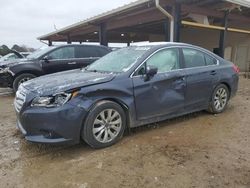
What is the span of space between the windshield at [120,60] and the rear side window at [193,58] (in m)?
0.86

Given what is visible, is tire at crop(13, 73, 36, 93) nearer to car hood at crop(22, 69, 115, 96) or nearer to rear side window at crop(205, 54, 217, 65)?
car hood at crop(22, 69, 115, 96)

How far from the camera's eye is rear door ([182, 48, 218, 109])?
4.94m

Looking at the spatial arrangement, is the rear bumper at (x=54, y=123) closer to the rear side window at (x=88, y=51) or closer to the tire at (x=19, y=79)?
the tire at (x=19, y=79)

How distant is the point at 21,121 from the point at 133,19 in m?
9.35

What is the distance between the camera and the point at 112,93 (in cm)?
392

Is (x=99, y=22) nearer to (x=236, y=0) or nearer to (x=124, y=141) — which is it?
(x=236, y=0)

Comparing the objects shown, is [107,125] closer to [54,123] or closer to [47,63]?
[54,123]

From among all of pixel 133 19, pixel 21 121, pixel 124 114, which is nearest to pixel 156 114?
pixel 124 114

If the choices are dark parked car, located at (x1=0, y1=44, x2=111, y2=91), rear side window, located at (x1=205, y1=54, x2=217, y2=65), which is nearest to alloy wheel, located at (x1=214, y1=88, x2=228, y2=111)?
rear side window, located at (x1=205, y1=54, x2=217, y2=65)

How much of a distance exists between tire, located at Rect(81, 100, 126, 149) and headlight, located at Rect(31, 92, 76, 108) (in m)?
0.39

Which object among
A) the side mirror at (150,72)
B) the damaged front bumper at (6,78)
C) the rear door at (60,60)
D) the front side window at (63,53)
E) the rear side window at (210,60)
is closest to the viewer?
the side mirror at (150,72)

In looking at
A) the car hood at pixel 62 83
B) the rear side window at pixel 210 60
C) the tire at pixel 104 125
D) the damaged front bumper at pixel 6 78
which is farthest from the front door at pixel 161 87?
the damaged front bumper at pixel 6 78

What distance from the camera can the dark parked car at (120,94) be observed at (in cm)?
356

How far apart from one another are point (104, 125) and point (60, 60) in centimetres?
537
